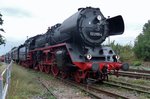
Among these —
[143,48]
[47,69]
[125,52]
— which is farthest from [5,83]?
[125,52]

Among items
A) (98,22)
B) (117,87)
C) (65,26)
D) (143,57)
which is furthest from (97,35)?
(143,57)

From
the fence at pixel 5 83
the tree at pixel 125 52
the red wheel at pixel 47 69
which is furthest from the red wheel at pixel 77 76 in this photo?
the tree at pixel 125 52

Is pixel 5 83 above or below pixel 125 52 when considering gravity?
below

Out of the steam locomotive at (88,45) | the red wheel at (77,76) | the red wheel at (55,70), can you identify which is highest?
the steam locomotive at (88,45)

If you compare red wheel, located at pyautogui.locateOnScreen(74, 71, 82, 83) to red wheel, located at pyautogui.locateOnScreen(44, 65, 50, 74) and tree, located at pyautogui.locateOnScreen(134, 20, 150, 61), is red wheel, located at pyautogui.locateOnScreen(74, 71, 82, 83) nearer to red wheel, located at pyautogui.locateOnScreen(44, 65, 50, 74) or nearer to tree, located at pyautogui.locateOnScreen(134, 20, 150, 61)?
red wheel, located at pyautogui.locateOnScreen(44, 65, 50, 74)

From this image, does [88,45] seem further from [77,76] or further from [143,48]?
[143,48]

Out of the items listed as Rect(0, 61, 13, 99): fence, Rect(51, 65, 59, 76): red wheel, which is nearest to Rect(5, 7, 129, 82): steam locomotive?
Rect(51, 65, 59, 76): red wheel

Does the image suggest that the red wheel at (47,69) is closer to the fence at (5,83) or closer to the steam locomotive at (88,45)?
the steam locomotive at (88,45)

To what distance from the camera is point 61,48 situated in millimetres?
15867

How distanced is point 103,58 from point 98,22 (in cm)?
172

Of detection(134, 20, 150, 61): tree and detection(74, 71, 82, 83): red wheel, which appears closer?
detection(74, 71, 82, 83): red wheel

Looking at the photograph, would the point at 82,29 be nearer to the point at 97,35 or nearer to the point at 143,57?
the point at 97,35

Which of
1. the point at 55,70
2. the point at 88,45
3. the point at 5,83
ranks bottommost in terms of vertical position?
the point at 5,83

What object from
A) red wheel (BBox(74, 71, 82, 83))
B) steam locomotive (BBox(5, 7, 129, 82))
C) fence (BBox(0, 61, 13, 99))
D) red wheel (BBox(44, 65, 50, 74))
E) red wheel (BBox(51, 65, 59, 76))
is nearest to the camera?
fence (BBox(0, 61, 13, 99))
